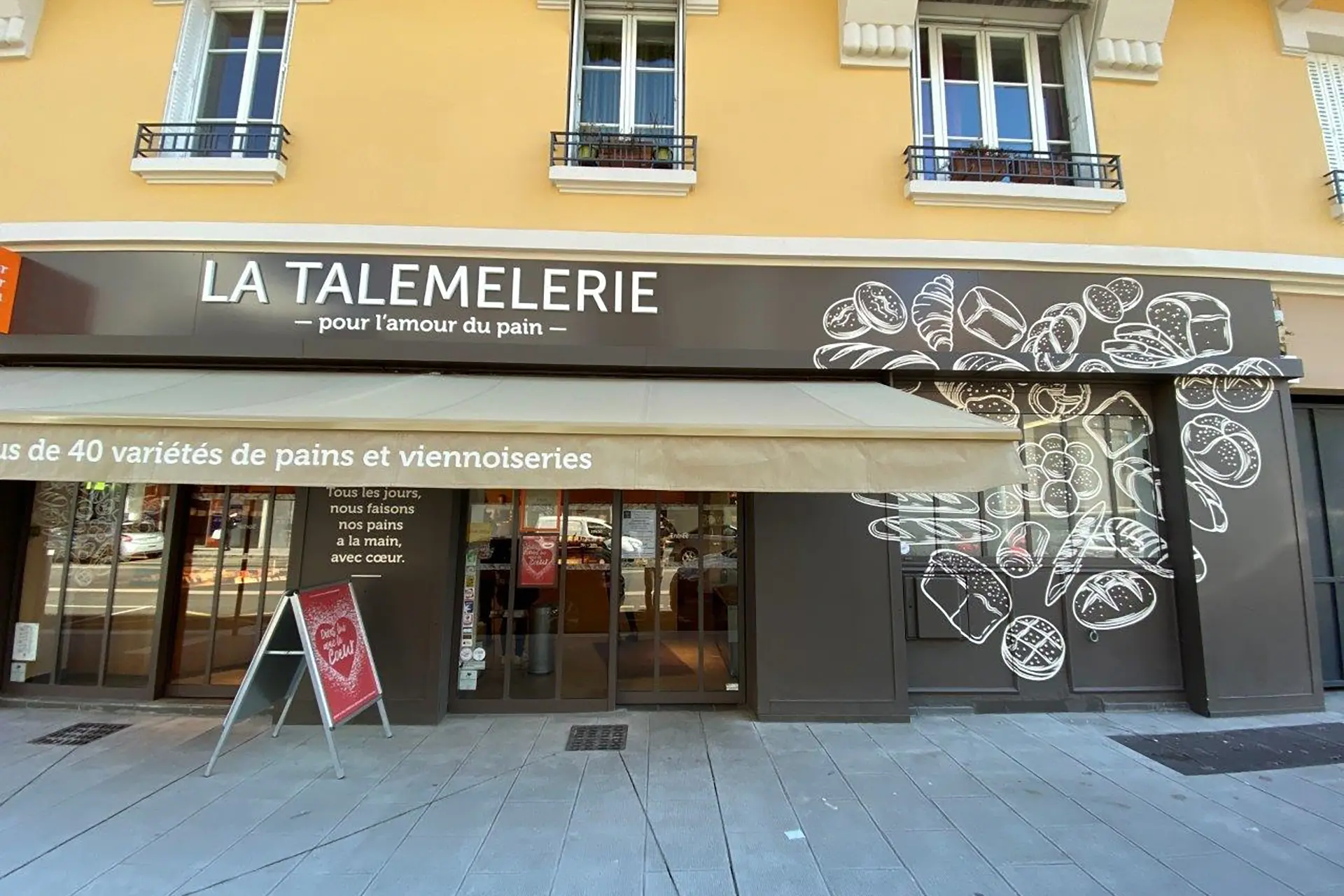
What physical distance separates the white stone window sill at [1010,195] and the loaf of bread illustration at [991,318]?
88cm

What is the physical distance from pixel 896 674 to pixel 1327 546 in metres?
5.09

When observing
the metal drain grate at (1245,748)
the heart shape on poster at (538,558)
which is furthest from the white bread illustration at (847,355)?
the metal drain grate at (1245,748)

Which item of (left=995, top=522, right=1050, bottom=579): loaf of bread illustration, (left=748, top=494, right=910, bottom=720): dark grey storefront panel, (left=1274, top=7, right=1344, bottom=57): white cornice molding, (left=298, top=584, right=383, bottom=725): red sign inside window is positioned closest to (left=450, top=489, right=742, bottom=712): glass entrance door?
(left=748, top=494, right=910, bottom=720): dark grey storefront panel

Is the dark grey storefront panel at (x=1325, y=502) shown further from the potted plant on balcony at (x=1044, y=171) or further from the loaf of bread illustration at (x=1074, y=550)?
the potted plant on balcony at (x=1044, y=171)

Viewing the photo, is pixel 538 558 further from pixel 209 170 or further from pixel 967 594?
pixel 209 170

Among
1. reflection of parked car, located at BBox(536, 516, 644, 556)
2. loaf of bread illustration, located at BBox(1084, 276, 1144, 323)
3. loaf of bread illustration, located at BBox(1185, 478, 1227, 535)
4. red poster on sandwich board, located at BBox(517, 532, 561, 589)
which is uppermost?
loaf of bread illustration, located at BBox(1084, 276, 1144, 323)

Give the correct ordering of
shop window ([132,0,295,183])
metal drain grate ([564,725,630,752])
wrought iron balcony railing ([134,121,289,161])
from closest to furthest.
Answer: metal drain grate ([564,725,630,752])
shop window ([132,0,295,183])
wrought iron balcony railing ([134,121,289,161])

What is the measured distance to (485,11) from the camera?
573cm

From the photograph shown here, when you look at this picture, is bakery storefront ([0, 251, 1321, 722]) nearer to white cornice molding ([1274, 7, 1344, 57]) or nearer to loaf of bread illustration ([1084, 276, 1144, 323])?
loaf of bread illustration ([1084, 276, 1144, 323])

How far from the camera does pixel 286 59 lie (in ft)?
18.6

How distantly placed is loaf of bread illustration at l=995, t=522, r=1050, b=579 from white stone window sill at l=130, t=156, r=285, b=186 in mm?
7636

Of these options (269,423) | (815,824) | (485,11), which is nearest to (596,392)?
(269,423)

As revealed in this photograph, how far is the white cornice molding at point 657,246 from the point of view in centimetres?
526

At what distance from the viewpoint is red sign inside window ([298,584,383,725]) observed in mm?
4262
